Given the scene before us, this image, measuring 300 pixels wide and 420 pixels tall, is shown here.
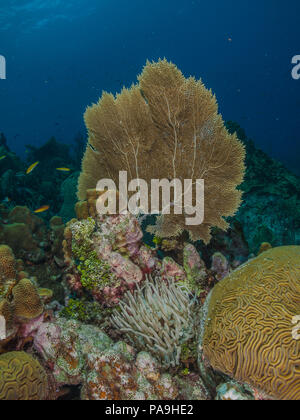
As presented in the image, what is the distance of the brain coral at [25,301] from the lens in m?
2.73

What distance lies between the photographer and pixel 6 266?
2947mm

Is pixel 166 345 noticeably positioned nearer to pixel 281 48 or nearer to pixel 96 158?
pixel 96 158

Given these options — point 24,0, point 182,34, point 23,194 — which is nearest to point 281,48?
point 182,34

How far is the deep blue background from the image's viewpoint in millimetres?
66188

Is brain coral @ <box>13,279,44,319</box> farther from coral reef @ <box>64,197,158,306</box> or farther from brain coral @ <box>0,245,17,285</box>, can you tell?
coral reef @ <box>64,197,158,306</box>

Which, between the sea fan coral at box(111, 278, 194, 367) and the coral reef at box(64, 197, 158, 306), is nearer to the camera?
the sea fan coral at box(111, 278, 194, 367)

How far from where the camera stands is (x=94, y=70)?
3664 inches

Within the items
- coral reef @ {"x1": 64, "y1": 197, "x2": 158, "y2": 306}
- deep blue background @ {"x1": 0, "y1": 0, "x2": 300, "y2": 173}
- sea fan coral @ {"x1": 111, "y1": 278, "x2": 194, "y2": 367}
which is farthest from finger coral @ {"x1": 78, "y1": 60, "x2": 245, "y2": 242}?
deep blue background @ {"x1": 0, "y1": 0, "x2": 300, "y2": 173}

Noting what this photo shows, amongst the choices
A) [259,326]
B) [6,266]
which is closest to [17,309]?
[6,266]

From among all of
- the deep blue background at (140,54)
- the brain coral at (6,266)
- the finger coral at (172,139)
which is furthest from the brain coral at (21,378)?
the deep blue background at (140,54)

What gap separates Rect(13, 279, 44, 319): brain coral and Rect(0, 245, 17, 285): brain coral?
0.27 m

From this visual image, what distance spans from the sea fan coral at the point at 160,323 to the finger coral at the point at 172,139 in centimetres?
145

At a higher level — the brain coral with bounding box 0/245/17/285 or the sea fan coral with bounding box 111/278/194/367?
the brain coral with bounding box 0/245/17/285

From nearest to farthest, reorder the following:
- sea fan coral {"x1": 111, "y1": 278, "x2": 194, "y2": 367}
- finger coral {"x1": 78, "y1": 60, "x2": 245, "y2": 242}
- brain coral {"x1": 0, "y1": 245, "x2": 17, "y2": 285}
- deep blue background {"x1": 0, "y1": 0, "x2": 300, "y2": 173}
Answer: sea fan coral {"x1": 111, "y1": 278, "x2": 194, "y2": 367} → brain coral {"x1": 0, "y1": 245, "x2": 17, "y2": 285} → finger coral {"x1": 78, "y1": 60, "x2": 245, "y2": 242} → deep blue background {"x1": 0, "y1": 0, "x2": 300, "y2": 173}
